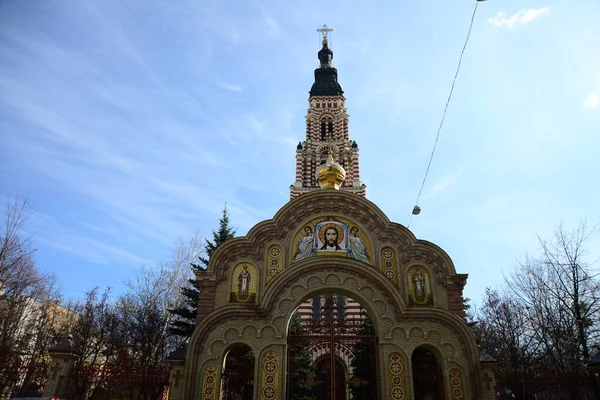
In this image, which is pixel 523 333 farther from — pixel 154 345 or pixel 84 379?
pixel 84 379

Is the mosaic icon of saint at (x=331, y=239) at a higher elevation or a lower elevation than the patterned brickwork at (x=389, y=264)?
higher

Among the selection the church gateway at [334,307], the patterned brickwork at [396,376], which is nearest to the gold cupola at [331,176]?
the church gateway at [334,307]

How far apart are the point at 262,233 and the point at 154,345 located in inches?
418

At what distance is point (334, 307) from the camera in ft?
41.1

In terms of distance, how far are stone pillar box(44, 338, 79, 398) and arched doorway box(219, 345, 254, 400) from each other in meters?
4.68

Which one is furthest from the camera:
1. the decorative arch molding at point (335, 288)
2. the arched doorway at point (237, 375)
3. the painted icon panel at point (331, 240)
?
the painted icon panel at point (331, 240)

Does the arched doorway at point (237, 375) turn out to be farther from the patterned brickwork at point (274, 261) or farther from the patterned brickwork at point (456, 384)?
the patterned brickwork at point (456, 384)

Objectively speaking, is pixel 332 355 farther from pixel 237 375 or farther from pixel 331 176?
pixel 331 176

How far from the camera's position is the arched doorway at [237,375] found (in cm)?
1212

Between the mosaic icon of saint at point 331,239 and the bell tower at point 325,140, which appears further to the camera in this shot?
the bell tower at point 325,140

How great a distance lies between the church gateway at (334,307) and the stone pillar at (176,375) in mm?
30

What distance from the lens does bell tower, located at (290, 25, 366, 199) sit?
109ft

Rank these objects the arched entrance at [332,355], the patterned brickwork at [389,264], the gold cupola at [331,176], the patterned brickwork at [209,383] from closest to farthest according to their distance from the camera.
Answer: the patterned brickwork at [209,383] < the arched entrance at [332,355] < the patterned brickwork at [389,264] < the gold cupola at [331,176]

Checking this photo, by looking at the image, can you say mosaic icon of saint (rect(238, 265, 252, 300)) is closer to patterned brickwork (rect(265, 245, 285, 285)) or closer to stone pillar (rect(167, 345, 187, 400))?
patterned brickwork (rect(265, 245, 285, 285))
